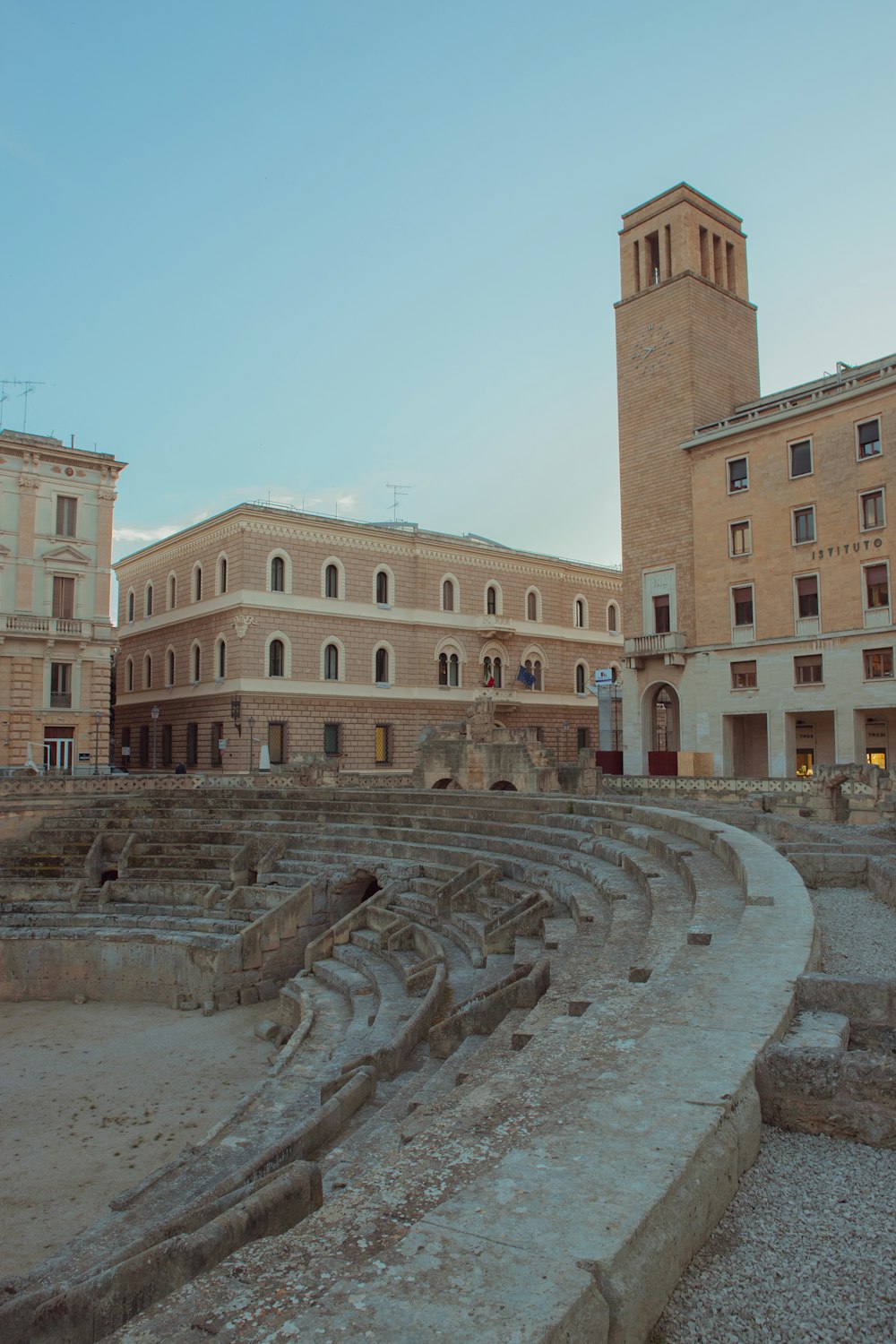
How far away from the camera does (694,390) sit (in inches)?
1361

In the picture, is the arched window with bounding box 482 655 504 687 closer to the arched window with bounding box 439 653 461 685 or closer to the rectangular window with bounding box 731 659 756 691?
the arched window with bounding box 439 653 461 685

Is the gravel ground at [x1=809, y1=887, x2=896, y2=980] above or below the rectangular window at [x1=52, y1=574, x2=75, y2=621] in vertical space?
below

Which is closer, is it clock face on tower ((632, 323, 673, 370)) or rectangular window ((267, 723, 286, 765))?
clock face on tower ((632, 323, 673, 370))

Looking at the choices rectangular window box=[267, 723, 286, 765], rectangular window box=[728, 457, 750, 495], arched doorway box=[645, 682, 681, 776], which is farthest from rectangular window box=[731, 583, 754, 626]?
rectangular window box=[267, 723, 286, 765]

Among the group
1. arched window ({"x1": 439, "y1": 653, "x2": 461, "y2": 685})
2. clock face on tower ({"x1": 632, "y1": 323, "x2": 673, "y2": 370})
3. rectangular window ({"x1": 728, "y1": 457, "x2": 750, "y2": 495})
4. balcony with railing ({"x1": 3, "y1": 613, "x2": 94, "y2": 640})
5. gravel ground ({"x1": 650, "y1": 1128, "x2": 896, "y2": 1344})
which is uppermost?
clock face on tower ({"x1": 632, "y1": 323, "x2": 673, "y2": 370})

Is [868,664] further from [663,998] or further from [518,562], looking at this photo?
[663,998]

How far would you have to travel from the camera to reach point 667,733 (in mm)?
39281

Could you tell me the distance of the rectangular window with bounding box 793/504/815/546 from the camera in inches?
1224

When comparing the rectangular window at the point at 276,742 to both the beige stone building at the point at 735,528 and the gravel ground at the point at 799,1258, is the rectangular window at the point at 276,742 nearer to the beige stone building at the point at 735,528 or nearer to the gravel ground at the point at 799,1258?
the beige stone building at the point at 735,528

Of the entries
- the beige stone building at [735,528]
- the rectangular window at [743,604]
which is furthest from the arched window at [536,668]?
the rectangular window at [743,604]

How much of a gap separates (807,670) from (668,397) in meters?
12.3

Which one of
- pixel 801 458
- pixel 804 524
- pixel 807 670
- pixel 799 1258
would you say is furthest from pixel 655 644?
pixel 799 1258

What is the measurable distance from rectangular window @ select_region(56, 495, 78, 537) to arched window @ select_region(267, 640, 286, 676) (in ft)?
28.1

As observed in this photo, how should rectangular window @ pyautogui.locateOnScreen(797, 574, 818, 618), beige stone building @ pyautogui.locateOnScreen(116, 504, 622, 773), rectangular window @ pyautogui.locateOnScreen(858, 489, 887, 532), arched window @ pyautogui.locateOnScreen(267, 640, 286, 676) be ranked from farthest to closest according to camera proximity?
arched window @ pyautogui.locateOnScreen(267, 640, 286, 676) → beige stone building @ pyautogui.locateOnScreen(116, 504, 622, 773) → rectangular window @ pyautogui.locateOnScreen(797, 574, 818, 618) → rectangular window @ pyautogui.locateOnScreen(858, 489, 887, 532)
